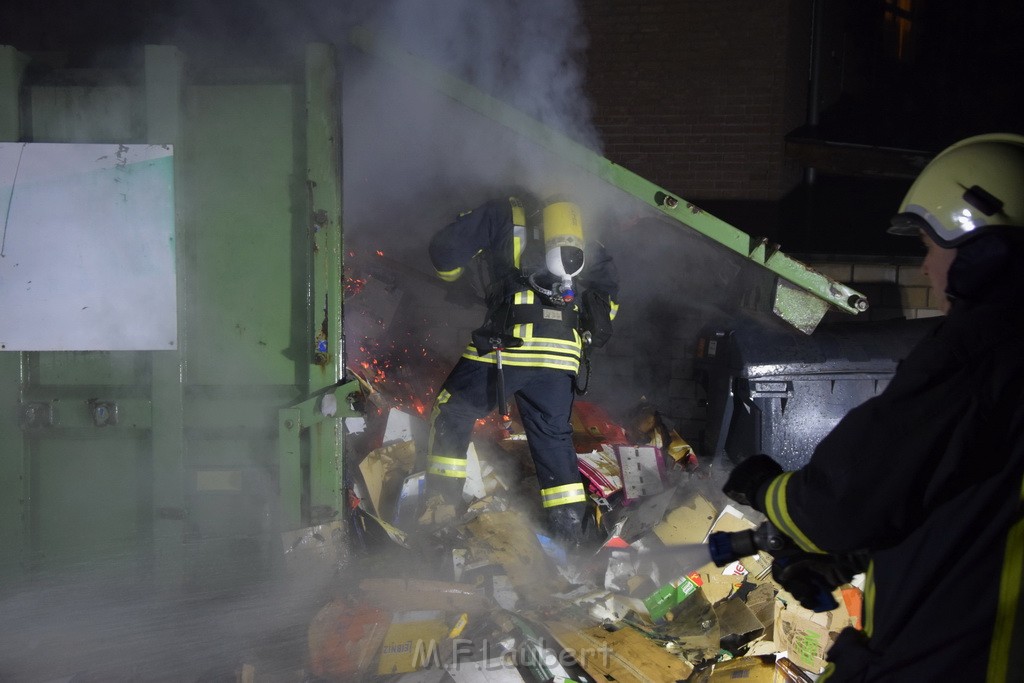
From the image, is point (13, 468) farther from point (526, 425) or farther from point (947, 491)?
point (947, 491)

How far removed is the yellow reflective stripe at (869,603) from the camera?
132 centimetres

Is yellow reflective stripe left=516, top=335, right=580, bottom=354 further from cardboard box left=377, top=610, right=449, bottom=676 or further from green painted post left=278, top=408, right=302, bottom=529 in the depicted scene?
cardboard box left=377, top=610, right=449, bottom=676

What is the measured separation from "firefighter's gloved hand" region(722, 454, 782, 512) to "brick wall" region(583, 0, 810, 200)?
15.7ft

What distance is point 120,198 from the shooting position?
2.71m

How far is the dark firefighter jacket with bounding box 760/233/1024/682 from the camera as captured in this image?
1148mm

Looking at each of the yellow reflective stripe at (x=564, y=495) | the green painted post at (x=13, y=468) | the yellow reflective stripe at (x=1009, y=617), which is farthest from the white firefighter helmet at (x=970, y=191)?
the green painted post at (x=13, y=468)

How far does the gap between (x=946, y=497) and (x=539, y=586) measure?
2290 millimetres

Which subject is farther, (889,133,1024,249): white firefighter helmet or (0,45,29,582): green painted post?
(0,45,29,582): green painted post

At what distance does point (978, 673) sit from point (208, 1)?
5.96 m

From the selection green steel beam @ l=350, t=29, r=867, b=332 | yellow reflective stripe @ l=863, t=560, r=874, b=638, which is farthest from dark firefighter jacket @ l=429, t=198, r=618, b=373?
yellow reflective stripe @ l=863, t=560, r=874, b=638

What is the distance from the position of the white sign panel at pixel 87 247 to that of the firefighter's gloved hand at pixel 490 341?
1277 mm

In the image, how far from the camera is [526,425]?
351cm

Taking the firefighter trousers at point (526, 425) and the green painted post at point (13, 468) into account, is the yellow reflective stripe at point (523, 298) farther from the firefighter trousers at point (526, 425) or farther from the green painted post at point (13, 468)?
the green painted post at point (13, 468)

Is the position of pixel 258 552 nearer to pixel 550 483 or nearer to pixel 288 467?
pixel 288 467
